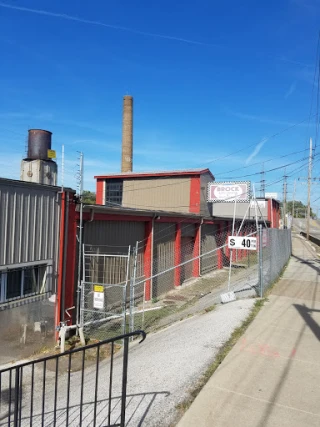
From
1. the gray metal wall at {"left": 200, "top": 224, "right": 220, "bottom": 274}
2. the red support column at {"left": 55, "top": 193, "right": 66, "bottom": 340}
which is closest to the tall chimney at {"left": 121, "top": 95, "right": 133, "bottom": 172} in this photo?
the gray metal wall at {"left": 200, "top": 224, "right": 220, "bottom": 274}

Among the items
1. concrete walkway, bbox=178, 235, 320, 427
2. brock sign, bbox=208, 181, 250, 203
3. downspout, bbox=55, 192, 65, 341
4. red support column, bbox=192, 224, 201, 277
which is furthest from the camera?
brock sign, bbox=208, 181, 250, 203

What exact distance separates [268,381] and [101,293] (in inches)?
184

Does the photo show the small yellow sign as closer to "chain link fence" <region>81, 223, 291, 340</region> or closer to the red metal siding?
"chain link fence" <region>81, 223, 291, 340</region>

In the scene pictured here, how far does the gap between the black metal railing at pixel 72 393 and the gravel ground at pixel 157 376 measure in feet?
0.06

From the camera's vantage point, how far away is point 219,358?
547cm

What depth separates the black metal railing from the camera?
3324mm

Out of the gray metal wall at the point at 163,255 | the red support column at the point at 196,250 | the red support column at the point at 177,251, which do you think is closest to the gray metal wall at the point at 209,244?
the red support column at the point at 196,250

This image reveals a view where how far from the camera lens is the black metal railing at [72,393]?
332 centimetres

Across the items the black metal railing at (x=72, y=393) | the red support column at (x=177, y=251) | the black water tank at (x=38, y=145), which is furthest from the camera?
the red support column at (x=177, y=251)

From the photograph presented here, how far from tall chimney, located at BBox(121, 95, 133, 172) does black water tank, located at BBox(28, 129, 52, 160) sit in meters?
21.4

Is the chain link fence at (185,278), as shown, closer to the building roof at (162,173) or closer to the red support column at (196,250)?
the red support column at (196,250)

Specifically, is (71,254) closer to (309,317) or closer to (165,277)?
(309,317)

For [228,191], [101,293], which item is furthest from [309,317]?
[228,191]

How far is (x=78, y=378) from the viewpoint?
251 inches
